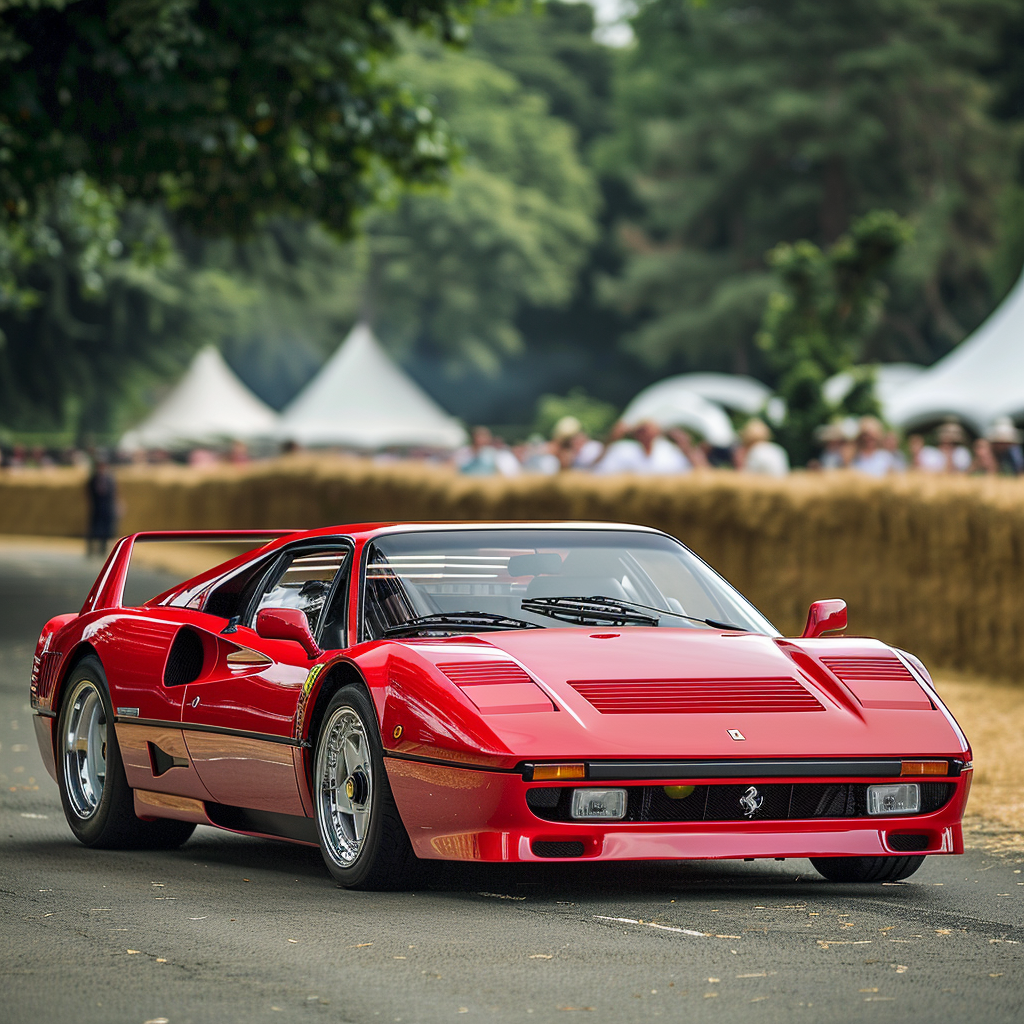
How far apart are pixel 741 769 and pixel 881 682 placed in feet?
2.41

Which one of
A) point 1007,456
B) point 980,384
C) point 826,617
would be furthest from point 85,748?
point 980,384

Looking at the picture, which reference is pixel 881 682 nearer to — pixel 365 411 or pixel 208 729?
pixel 208 729

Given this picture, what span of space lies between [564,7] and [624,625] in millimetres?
81175

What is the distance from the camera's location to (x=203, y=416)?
2282 inches

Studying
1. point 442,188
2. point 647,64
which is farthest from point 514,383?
point 442,188

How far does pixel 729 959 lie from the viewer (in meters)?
5.30

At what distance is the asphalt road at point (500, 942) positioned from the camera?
15.7ft

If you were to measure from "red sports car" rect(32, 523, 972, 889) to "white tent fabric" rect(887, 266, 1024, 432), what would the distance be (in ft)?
78.0

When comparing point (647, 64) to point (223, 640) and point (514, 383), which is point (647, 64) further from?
point (223, 640)

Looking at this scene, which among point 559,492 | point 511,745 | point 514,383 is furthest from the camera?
point 514,383

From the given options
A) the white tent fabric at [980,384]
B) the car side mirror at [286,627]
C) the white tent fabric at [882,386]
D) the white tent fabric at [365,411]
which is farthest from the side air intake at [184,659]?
the white tent fabric at [365,411]

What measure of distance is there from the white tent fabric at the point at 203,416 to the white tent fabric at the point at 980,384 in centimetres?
2689

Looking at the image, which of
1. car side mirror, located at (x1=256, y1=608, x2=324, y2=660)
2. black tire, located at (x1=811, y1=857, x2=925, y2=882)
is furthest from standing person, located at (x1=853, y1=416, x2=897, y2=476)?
car side mirror, located at (x1=256, y1=608, x2=324, y2=660)

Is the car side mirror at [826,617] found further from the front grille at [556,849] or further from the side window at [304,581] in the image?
the side window at [304,581]
